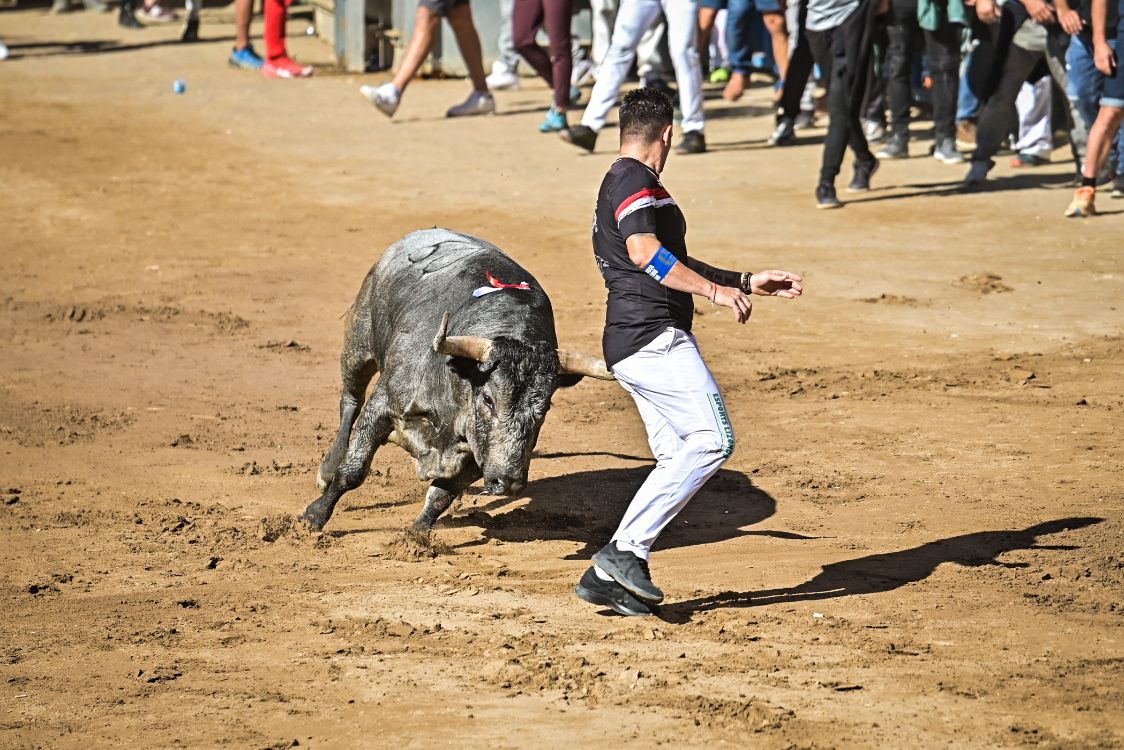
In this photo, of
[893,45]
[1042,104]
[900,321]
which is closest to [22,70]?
[893,45]

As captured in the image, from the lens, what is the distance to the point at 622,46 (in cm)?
1644

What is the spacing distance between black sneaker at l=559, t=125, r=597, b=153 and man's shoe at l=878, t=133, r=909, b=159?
10.7 ft

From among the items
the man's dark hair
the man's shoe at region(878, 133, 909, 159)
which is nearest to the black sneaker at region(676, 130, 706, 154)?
the man's shoe at region(878, 133, 909, 159)

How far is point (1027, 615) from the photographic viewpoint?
6547 mm

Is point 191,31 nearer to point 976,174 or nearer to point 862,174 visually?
point 862,174

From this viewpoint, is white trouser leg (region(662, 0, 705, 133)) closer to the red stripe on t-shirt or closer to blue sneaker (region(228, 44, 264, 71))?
blue sneaker (region(228, 44, 264, 71))

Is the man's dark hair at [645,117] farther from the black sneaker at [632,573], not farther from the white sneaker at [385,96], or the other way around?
the white sneaker at [385,96]

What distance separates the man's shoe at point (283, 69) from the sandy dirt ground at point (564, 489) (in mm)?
5651

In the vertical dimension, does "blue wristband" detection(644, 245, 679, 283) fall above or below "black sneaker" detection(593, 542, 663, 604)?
above

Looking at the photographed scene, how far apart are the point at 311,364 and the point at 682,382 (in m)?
5.22

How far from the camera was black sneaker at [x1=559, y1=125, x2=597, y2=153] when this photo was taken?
16672 millimetres

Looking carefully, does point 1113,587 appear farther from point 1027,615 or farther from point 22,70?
point 22,70

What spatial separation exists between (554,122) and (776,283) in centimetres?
1217

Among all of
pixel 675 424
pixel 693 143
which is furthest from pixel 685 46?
pixel 675 424
